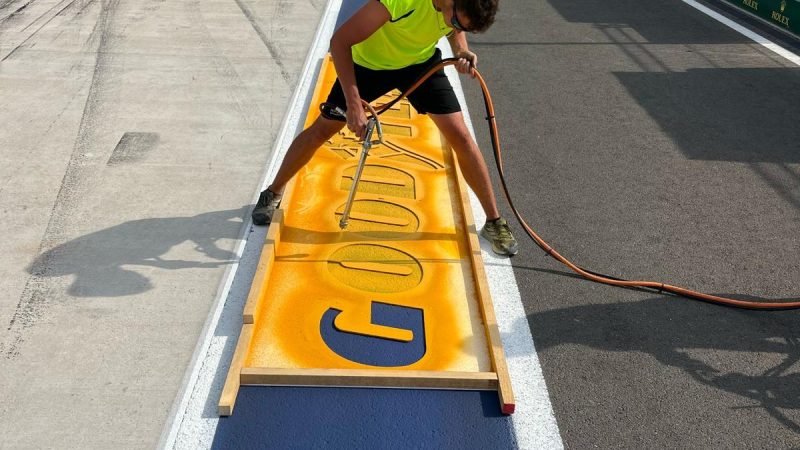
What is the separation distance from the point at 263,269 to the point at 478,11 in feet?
6.47

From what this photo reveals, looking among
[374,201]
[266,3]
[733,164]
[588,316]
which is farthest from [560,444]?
[266,3]

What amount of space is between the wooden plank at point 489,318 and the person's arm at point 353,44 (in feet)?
3.67

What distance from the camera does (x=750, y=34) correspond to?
10.5m

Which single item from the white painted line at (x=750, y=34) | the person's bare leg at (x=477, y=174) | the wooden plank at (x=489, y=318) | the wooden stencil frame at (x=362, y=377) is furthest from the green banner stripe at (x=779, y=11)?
the wooden stencil frame at (x=362, y=377)

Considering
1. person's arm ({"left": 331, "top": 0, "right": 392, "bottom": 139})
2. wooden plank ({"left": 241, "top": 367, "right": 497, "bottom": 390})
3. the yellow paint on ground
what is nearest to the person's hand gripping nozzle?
the yellow paint on ground

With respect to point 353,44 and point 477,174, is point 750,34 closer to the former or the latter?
point 477,174

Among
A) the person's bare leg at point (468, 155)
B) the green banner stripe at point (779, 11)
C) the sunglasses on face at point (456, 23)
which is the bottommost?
the green banner stripe at point (779, 11)

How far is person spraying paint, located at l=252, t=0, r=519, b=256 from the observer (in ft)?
12.7

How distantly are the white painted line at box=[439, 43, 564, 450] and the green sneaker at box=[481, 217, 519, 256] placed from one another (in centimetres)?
6

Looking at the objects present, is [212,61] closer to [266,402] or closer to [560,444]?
[266,402]

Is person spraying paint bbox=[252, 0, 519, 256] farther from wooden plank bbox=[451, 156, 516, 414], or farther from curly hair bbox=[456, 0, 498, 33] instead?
wooden plank bbox=[451, 156, 516, 414]

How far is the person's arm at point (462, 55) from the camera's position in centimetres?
445

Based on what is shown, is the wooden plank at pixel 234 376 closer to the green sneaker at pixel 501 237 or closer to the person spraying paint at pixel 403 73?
the person spraying paint at pixel 403 73

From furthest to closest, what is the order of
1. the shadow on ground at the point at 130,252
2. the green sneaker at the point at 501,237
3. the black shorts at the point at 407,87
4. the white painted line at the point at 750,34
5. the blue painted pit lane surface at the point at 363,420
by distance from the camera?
the white painted line at the point at 750,34 < the green sneaker at the point at 501,237 < the black shorts at the point at 407,87 < the shadow on ground at the point at 130,252 < the blue painted pit lane surface at the point at 363,420
